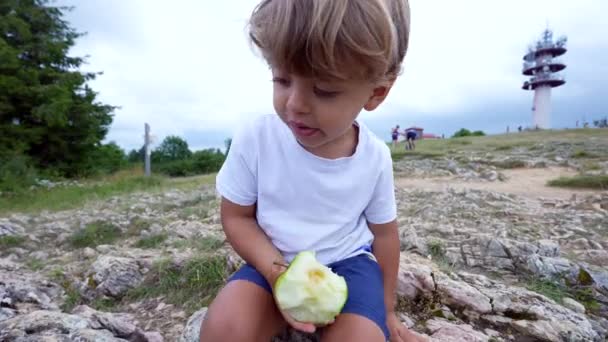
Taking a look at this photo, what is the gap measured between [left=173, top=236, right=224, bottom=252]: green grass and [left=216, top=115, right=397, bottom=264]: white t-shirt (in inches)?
49.6

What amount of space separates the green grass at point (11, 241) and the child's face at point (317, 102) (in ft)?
11.4

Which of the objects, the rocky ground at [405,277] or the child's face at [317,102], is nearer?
the child's face at [317,102]

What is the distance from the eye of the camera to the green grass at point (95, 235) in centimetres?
355

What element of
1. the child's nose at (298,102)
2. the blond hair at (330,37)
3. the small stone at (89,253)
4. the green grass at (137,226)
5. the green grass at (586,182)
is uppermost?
the blond hair at (330,37)

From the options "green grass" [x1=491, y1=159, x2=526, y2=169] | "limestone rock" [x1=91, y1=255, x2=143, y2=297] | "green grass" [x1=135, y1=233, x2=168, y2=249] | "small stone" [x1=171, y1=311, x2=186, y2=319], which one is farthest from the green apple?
"green grass" [x1=491, y1=159, x2=526, y2=169]

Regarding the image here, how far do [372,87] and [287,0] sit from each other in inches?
14.4

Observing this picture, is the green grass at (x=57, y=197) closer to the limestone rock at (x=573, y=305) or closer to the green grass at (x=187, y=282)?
the green grass at (x=187, y=282)

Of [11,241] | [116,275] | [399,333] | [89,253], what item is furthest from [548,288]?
[11,241]

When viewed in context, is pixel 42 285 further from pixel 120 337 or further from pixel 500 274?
pixel 500 274

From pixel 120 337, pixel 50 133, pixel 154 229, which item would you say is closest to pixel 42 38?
pixel 50 133

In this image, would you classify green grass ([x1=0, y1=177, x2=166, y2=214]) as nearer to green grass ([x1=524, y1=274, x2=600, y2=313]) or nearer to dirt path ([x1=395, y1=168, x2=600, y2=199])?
dirt path ([x1=395, y1=168, x2=600, y2=199])

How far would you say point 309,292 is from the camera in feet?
3.73

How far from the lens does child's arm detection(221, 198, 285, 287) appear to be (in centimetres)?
136

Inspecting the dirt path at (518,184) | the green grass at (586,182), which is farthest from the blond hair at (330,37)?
the green grass at (586,182)
